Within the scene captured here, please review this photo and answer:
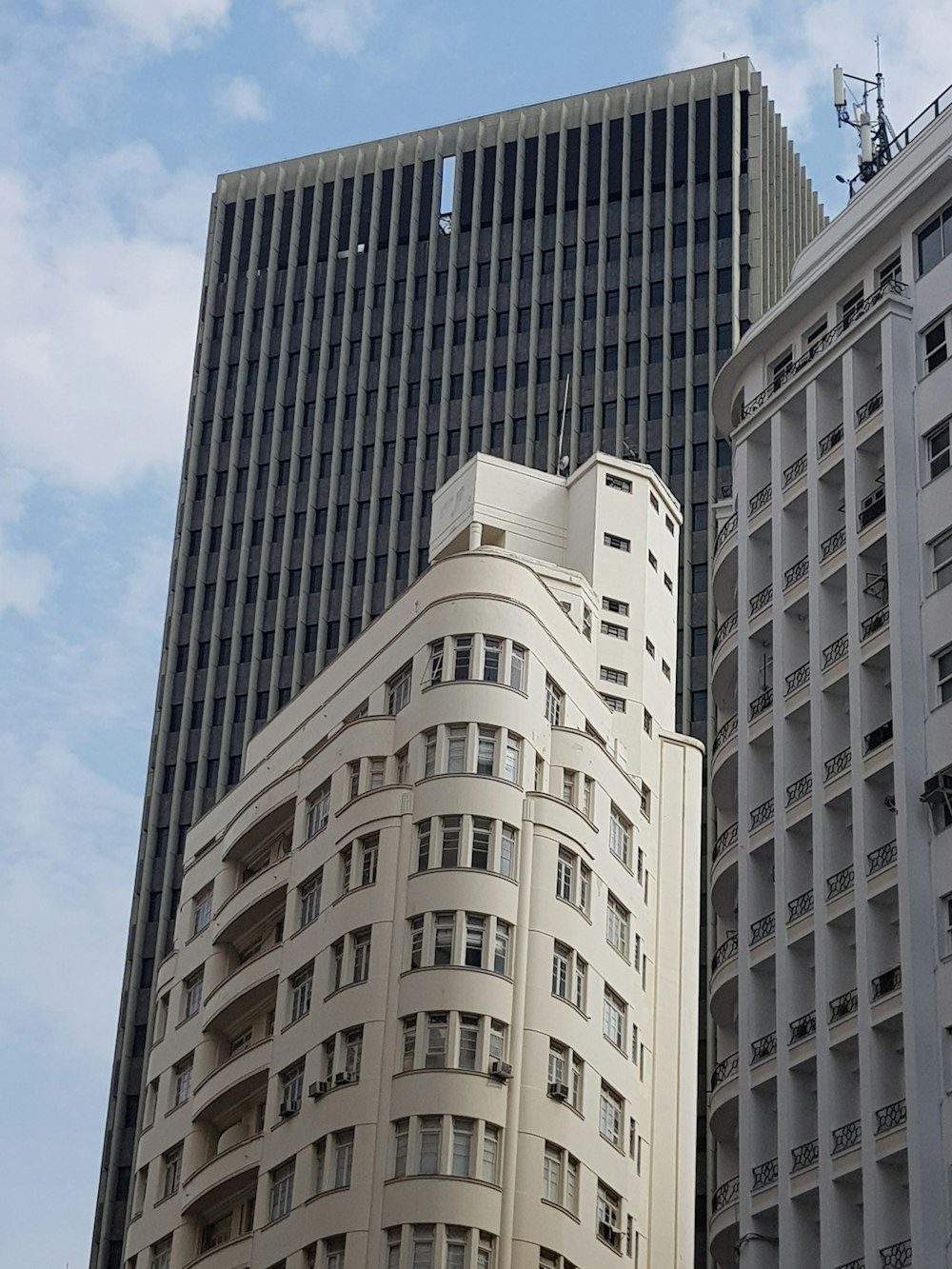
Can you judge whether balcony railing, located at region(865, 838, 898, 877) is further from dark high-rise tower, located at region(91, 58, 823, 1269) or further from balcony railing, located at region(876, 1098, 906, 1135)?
dark high-rise tower, located at region(91, 58, 823, 1269)

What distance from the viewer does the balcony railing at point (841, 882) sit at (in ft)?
207

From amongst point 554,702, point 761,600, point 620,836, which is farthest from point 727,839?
point 620,836

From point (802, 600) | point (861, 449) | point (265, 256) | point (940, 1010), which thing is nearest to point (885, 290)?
point (861, 449)

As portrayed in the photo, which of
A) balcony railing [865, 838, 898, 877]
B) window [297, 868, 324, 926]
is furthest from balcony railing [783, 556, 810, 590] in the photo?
window [297, 868, 324, 926]

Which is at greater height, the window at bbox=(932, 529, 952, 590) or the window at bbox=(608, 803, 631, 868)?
the window at bbox=(608, 803, 631, 868)

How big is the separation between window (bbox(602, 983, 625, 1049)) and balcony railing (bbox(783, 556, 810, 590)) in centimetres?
1717

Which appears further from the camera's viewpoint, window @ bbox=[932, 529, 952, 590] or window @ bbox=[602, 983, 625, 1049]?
window @ bbox=[602, 983, 625, 1049]

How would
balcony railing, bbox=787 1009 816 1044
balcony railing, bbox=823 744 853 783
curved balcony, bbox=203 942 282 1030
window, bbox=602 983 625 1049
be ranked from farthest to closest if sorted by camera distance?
curved balcony, bbox=203 942 282 1030
window, bbox=602 983 625 1049
balcony railing, bbox=823 744 853 783
balcony railing, bbox=787 1009 816 1044

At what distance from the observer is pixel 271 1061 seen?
7988cm

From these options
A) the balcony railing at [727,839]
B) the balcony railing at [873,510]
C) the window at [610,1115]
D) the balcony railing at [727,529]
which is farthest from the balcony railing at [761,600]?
the window at [610,1115]

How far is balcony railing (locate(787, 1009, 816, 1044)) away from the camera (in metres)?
62.7

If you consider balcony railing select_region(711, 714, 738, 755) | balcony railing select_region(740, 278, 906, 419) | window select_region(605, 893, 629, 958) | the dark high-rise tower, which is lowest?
window select_region(605, 893, 629, 958)

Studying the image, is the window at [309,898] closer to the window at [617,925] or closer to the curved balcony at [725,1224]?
the window at [617,925]

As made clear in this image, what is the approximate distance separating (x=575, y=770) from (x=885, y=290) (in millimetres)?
21185
